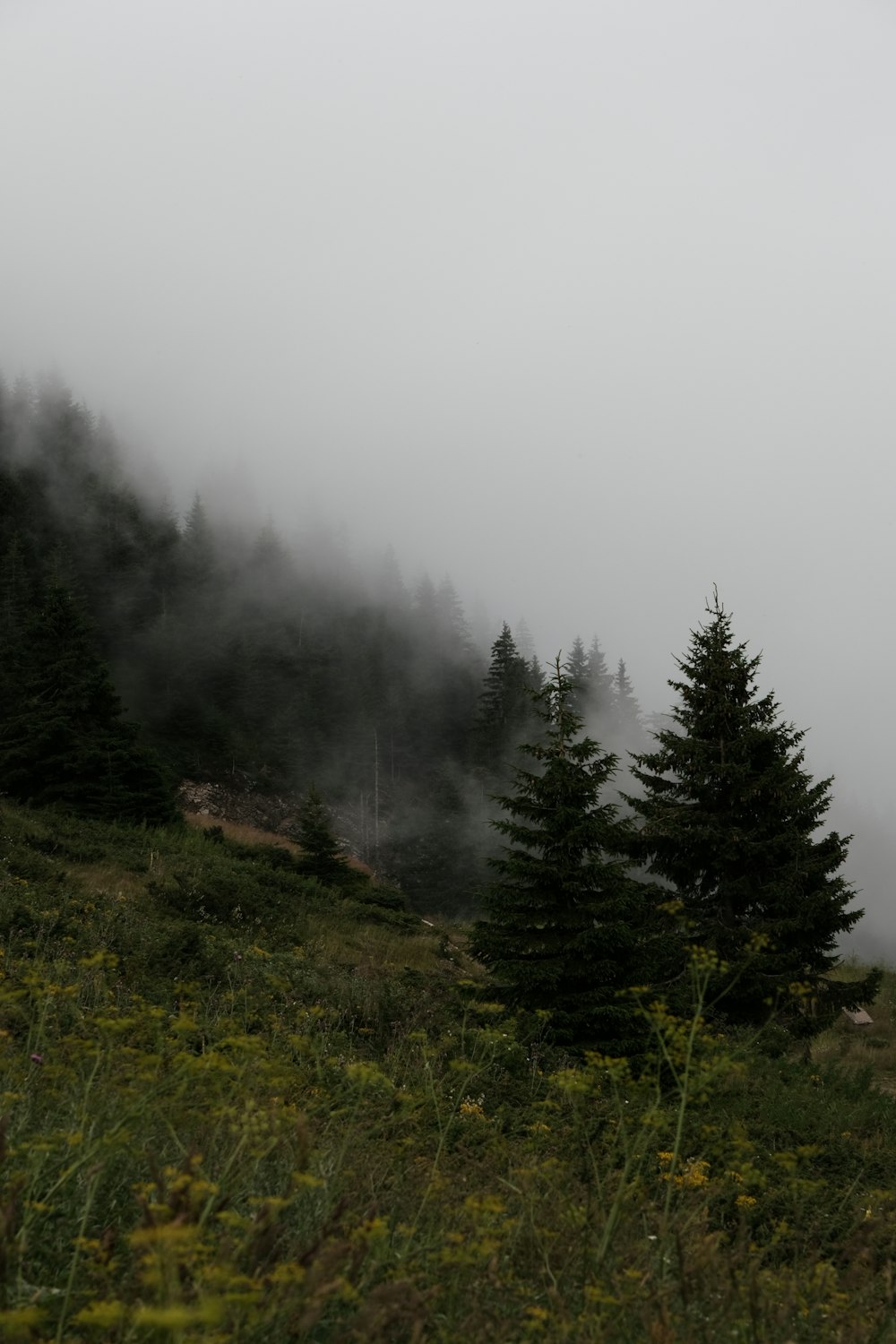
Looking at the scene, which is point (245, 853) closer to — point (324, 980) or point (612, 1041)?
point (324, 980)

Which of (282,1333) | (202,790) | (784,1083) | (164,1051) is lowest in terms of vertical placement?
(784,1083)

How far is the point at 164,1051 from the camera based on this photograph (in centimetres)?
413

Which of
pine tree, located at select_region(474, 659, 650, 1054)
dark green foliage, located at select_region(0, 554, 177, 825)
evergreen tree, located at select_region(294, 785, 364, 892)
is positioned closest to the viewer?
pine tree, located at select_region(474, 659, 650, 1054)

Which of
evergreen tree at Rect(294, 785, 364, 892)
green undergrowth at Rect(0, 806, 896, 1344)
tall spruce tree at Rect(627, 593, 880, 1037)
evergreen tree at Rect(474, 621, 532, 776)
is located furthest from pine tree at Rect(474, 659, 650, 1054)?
evergreen tree at Rect(474, 621, 532, 776)

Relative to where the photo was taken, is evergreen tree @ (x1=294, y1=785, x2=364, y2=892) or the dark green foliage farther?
evergreen tree @ (x1=294, y1=785, x2=364, y2=892)

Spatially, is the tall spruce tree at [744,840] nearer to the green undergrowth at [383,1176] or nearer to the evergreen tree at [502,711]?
the green undergrowth at [383,1176]

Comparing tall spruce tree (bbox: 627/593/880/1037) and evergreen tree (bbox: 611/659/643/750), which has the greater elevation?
evergreen tree (bbox: 611/659/643/750)

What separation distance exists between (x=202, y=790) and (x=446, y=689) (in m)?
31.0

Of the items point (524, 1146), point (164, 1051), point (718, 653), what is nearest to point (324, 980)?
point (524, 1146)

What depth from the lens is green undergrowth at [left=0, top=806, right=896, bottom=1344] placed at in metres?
2.24

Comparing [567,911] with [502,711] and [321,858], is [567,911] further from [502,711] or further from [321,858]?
[502,711]

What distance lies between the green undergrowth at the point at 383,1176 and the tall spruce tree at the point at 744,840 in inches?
121

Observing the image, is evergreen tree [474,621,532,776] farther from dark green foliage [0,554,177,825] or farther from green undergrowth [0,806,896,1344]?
green undergrowth [0,806,896,1344]

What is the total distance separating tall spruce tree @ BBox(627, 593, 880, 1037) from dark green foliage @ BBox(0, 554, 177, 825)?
17.9m
